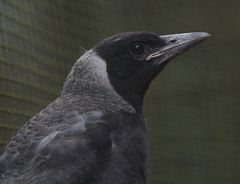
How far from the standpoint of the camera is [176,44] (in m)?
2.81

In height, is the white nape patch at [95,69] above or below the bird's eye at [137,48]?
below

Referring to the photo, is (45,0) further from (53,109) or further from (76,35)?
(53,109)

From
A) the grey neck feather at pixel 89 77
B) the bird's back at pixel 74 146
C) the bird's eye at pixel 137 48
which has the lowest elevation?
the bird's back at pixel 74 146

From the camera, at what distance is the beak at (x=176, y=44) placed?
110 inches

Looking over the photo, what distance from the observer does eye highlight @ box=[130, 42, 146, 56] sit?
2.76m

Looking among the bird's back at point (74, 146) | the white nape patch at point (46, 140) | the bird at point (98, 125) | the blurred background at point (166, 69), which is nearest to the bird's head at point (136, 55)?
the bird at point (98, 125)

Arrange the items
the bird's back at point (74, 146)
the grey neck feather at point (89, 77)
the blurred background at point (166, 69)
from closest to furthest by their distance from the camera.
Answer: the bird's back at point (74, 146) → the grey neck feather at point (89, 77) → the blurred background at point (166, 69)

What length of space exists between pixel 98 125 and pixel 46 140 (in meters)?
0.16

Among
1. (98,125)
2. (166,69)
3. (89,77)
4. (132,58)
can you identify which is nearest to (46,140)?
(98,125)

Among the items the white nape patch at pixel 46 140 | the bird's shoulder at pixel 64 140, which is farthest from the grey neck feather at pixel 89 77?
the white nape patch at pixel 46 140

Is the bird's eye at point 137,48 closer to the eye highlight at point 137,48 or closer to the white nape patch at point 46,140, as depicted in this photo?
the eye highlight at point 137,48

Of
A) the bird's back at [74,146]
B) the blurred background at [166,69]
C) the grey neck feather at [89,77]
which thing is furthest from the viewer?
the blurred background at [166,69]

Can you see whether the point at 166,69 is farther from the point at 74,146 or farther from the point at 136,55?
the point at 74,146

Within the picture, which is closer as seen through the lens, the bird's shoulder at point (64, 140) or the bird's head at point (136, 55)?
the bird's shoulder at point (64, 140)
